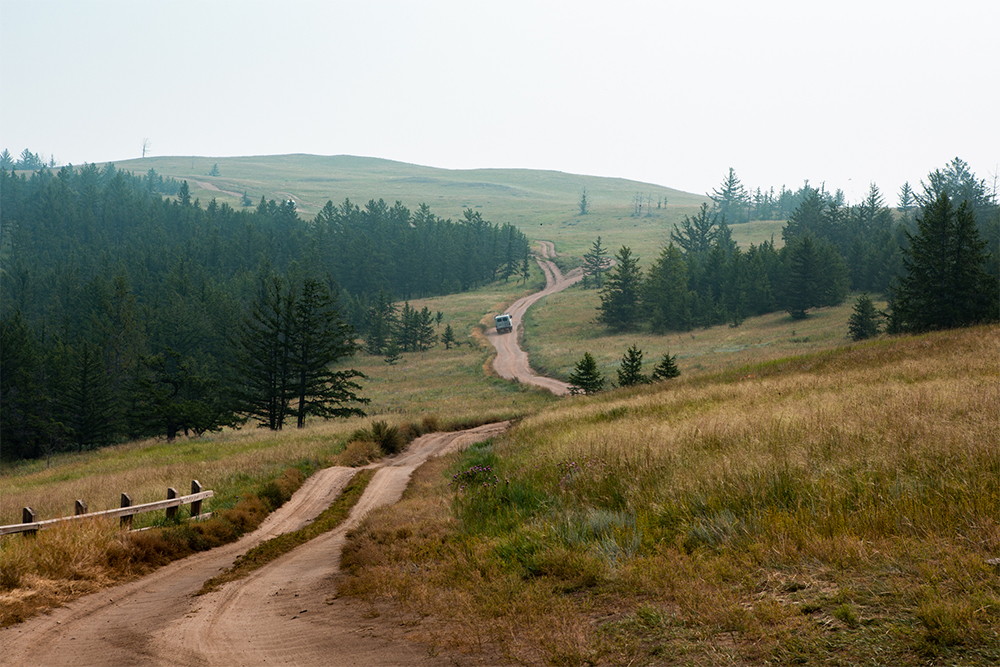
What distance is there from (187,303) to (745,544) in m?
91.3

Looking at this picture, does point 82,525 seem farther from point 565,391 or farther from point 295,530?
point 565,391

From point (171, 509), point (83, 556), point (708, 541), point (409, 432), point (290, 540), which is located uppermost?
point (708, 541)

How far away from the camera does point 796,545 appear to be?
5.87 metres

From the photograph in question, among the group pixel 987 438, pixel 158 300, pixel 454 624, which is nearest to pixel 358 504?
pixel 454 624

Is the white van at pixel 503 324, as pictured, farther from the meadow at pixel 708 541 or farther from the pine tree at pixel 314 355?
the meadow at pixel 708 541

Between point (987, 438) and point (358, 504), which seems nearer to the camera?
point (987, 438)

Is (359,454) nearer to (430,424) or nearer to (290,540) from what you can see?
(430,424)

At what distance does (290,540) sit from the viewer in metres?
13.0

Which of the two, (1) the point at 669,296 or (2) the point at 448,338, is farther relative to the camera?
(2) the point at 448,338

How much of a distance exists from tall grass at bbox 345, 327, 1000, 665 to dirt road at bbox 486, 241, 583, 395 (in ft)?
140

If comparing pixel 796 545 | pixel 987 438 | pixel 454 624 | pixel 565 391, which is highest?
pixel 987 438

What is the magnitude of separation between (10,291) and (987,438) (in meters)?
131

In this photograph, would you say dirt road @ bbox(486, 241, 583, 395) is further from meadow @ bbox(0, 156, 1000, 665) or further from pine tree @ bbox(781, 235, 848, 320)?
meadow @ bbox(0, 156, 1000, 665)

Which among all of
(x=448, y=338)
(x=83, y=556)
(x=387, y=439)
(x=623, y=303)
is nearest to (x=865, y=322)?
(x=623, y=303)
